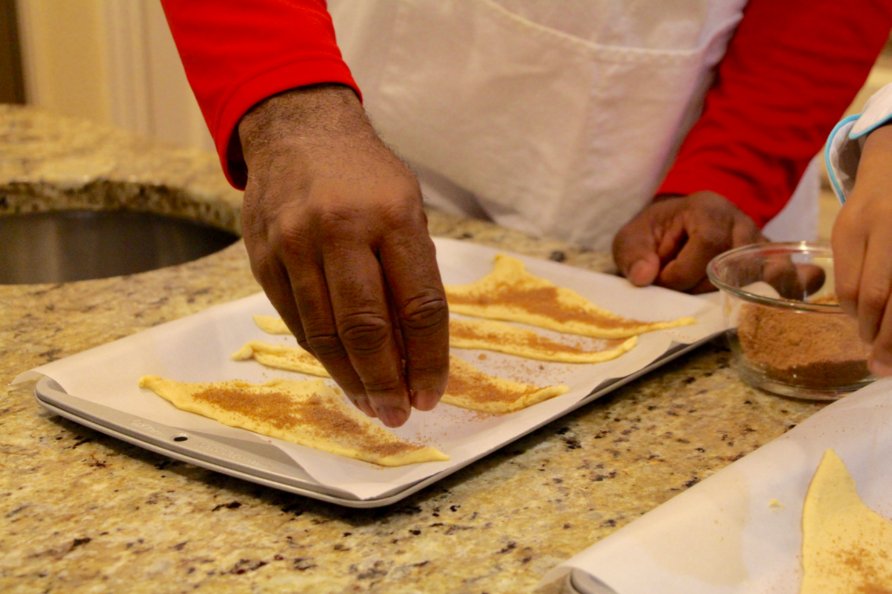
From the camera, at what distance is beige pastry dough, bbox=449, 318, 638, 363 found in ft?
3.50

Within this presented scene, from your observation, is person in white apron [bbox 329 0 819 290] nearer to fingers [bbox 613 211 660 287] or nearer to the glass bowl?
fingers [bbox 613 211 660 287]

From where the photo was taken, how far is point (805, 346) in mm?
966

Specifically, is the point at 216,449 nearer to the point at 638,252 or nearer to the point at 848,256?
the point at 848,256

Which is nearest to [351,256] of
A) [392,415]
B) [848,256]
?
[392,415]

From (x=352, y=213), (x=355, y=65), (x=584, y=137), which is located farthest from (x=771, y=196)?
(x=352, y=213)

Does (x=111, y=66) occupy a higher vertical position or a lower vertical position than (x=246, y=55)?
lower

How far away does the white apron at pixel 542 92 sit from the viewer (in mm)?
1343

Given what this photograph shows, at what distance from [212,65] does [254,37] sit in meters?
0.05

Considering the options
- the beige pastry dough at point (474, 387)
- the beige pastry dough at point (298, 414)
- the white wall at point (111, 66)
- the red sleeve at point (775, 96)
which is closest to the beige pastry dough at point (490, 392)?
the beige pastry dough at point (474, 387)

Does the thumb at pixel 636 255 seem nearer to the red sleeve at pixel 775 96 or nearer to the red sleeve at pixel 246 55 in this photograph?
the red sleeve at pixel 775 96

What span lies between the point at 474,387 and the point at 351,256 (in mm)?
301

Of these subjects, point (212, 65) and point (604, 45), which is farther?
point (604, 45)

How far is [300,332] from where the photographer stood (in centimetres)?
80

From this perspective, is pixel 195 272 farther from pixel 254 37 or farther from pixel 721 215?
pixel 721 215
